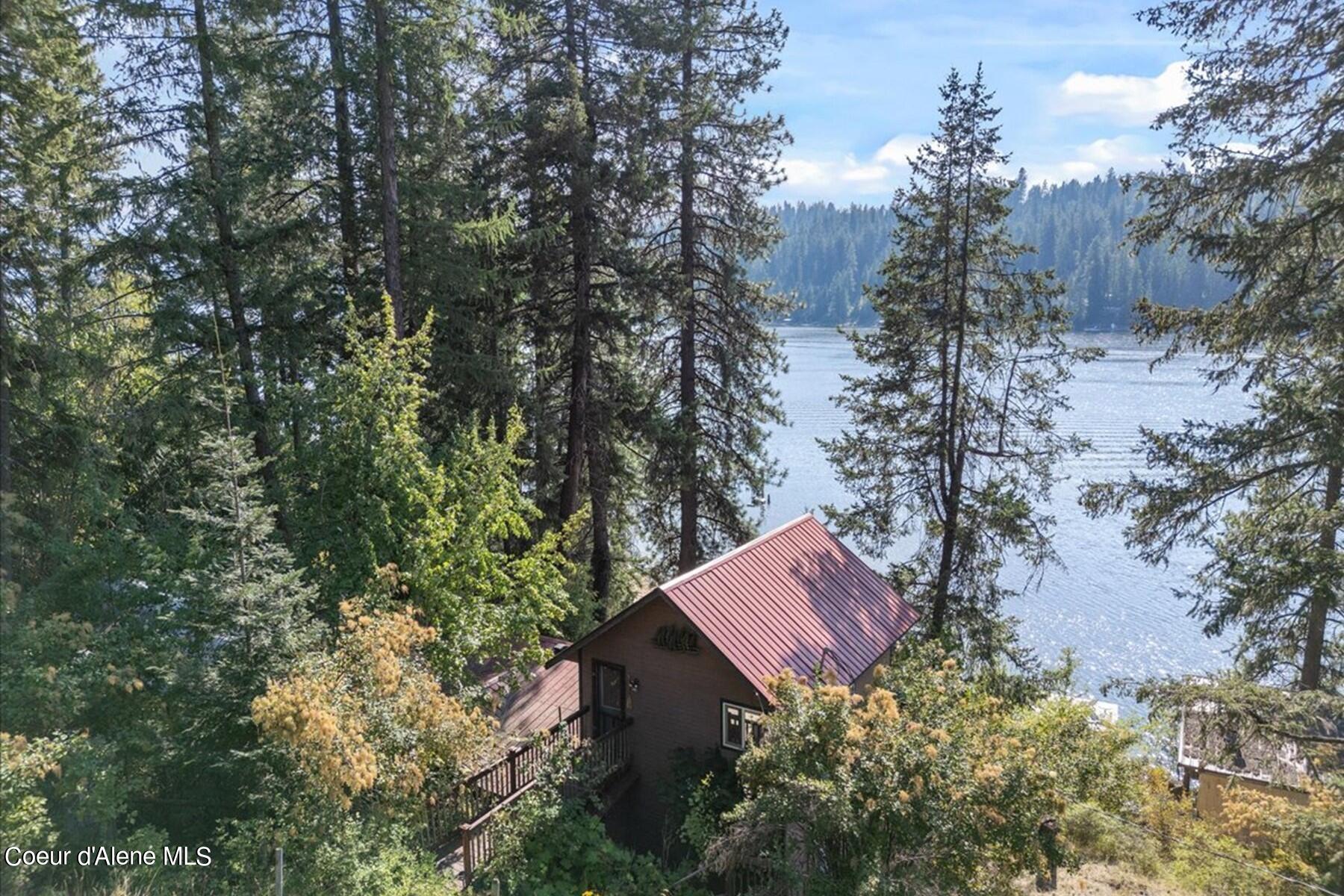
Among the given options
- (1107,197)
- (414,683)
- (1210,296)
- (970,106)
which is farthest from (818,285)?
(414,683)

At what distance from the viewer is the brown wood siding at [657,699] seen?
11.7 meters

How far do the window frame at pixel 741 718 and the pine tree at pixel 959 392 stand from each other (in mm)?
7268

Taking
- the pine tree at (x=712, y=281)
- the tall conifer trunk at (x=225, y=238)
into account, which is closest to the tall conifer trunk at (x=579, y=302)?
the pine tree at (x=712, y=281)

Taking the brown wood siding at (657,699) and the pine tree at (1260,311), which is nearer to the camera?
the pine tree at (1260,311)

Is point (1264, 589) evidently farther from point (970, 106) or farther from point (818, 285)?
point (818, 285)

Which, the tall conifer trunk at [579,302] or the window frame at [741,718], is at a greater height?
the tall conifer trunk at [579,302]

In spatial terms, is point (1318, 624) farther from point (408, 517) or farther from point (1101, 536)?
point (1101, 536)

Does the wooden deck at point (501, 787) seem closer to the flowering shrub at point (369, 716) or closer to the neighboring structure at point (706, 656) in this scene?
the neighboring structure at point (706, 656)

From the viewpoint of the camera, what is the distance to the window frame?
37.2 feet

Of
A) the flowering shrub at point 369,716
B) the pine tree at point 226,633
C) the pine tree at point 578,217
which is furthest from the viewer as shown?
the pine tree at point 578,217

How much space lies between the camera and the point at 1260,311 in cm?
983

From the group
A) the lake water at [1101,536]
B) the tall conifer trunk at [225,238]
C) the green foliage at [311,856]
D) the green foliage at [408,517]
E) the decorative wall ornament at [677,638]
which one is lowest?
the lake water at [1101,536]

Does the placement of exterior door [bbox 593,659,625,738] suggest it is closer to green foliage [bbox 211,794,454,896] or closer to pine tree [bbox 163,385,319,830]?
green foliage [bbox 211,794,454,896]

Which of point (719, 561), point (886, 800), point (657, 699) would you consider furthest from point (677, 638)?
point (886, 800)
